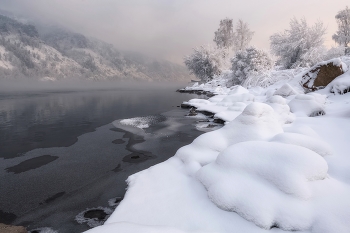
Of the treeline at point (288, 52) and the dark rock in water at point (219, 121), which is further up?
the treeline at point (288, 52)

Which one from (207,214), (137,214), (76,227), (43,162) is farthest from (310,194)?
(43,162)

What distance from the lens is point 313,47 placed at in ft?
88.7

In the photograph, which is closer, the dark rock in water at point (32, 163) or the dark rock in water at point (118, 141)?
the dark rock in water at point (32, 163)

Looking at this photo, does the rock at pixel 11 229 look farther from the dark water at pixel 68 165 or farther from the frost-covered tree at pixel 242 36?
the frost-covered tree at pixel 242 36

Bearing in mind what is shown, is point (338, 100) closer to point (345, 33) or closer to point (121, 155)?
point (121, 155)

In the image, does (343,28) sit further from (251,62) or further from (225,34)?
(251,62)

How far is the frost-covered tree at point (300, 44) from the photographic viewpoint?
26.9 meters

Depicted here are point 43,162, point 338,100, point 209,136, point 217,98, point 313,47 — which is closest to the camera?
point 209,136

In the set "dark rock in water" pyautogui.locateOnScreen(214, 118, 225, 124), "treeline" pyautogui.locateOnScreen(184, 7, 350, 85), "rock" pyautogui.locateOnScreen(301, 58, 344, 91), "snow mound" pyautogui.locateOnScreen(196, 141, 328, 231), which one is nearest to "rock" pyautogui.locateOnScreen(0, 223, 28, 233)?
"snow mound" pyautogui.locateOnScreen(196, 141, 328, 231)

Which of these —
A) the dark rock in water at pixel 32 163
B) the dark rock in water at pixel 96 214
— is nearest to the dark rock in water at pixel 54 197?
the dark rock in water at pixel 96 214

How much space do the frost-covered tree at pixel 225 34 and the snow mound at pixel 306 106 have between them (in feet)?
151

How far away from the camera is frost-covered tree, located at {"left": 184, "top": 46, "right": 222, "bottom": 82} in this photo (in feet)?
160

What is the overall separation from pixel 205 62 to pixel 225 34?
40.5 ft

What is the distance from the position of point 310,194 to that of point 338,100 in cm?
1118
